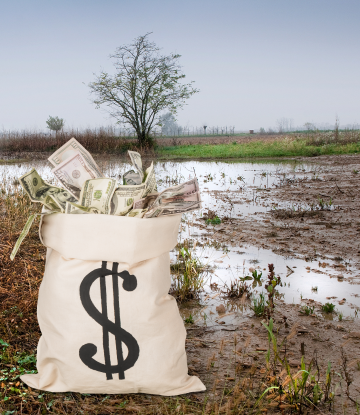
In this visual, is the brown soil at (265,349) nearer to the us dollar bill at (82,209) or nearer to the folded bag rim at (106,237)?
the folded bag rim at (106,237)

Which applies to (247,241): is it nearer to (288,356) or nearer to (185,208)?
(288,356)

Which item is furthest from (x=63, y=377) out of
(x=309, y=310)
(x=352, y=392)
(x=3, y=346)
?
(x=309, y=310)

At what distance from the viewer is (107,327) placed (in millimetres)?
1553

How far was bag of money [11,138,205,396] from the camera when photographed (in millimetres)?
1524

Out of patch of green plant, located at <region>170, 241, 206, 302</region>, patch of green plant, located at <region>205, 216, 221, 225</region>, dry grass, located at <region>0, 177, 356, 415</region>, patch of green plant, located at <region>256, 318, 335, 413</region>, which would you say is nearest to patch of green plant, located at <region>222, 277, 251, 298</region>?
patch of green plant, located at <region>170, 241, 206, 302</region>

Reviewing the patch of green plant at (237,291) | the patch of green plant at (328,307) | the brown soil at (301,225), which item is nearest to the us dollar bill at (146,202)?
the patch of green plant at (237,291)

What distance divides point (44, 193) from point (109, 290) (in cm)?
52

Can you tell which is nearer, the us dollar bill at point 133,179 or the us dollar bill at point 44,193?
the us dollar bill at point 44,193

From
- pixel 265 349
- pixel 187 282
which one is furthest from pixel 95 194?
pixel 187 282

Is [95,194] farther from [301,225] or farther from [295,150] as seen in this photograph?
[295,150]

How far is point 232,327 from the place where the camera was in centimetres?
239

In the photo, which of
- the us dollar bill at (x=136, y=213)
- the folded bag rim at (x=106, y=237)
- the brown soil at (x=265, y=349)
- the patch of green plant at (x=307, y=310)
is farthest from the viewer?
the patch of green plant at (x=307, y=310)

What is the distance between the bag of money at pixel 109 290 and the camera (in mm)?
1524

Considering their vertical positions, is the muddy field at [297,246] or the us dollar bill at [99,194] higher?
the us dollar bill at [99,194]
